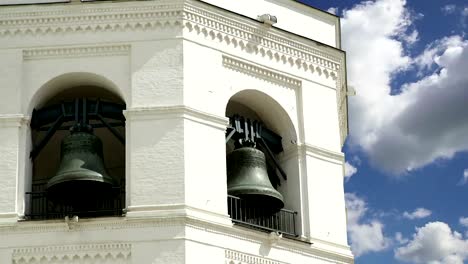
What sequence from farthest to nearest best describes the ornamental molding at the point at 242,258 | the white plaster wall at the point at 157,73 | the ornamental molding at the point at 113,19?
the ornamental molding at the point at 113,19 < the white plaster wall at the point at 157,73 < the ornamental molding at the point at 242,258

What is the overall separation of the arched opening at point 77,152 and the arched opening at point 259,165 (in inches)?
76.9

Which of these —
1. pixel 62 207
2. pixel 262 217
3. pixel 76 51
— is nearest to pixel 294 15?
pixel 262 217

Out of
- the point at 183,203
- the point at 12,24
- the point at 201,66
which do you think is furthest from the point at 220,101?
the point at 12,24

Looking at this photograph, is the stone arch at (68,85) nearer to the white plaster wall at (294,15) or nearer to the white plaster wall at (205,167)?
the white plaster wall at (205,167)

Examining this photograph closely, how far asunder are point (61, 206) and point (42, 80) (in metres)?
2.16

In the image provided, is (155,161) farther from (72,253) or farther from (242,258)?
(242,258)

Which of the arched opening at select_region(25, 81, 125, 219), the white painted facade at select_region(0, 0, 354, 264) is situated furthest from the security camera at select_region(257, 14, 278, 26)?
the arched opening at select_region(25, 81, 125, 219)

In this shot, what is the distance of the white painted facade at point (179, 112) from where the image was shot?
21109mm

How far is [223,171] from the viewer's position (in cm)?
2206

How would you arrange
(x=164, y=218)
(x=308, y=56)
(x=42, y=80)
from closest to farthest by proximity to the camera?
(x=164, y=218), (x=42, y=80), (x=308, y=56)

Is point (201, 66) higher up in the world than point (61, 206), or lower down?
higher up

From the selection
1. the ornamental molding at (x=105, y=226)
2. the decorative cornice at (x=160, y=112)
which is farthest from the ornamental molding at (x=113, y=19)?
the ornamental molding at (x=105, y=226)

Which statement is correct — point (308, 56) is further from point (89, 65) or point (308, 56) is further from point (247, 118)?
point (89, 65)

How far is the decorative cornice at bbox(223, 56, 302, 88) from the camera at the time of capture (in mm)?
23016
